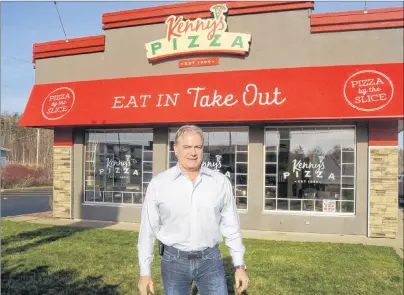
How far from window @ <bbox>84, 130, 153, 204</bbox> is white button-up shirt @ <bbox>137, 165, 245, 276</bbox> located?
8452mm

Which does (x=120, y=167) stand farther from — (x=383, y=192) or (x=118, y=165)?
(x=383, y=192)

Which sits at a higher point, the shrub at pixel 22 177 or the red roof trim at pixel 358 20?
the red roof trim at pixel 358 20

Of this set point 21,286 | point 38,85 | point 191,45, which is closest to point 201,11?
point 191,45

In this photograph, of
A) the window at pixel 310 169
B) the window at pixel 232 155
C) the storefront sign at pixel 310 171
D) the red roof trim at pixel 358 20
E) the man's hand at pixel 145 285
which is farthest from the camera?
the window at pixel 232 155

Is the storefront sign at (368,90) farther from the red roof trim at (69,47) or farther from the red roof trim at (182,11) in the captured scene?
the red roof trim at (69,47)

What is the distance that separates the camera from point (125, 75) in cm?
1142

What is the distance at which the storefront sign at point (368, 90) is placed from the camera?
873 centimetres

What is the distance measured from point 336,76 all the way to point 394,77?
125cm

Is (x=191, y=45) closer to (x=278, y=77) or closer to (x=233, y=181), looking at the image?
(x=278, y=77)

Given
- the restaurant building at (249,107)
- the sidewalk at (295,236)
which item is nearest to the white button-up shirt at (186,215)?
the sidewalk at (295,236)

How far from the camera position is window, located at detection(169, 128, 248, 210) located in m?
10.6

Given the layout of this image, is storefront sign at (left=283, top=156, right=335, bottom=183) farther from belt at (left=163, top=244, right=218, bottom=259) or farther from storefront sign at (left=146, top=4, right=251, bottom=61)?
belt at (left=163, top=244, right=218, bottom=259)

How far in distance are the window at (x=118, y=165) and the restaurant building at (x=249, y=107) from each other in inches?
1.3

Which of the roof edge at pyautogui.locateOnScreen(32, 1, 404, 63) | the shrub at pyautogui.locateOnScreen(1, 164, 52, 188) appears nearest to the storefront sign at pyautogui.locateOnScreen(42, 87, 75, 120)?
the roof edge at pyautogui.locateOnScreen(32, 1, 404, 63)
